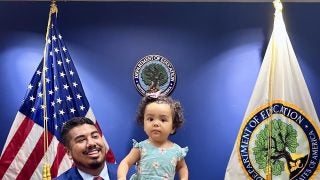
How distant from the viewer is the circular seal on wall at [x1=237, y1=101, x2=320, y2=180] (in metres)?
2.58

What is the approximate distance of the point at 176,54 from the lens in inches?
115

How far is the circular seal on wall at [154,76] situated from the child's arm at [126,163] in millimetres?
689

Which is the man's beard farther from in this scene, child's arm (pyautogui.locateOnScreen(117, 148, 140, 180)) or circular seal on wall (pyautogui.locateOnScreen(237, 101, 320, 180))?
circular seal on wall (pyautogui.locateOnScreen(237, 101, 320, 180))

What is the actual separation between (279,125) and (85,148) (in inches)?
58.5

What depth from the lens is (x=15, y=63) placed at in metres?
2.90

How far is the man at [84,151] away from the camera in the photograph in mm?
1524

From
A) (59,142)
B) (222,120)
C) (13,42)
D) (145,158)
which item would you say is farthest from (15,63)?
(222,120)

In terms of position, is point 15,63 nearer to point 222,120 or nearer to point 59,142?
point 59,142

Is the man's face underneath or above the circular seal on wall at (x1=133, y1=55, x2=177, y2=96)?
underneath

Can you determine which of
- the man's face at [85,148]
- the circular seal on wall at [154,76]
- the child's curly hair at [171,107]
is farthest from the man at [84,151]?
the circular seal on wall at [154,76]

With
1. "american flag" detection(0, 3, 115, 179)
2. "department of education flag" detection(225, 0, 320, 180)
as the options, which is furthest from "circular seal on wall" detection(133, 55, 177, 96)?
"department of education flag" detection(225, 0, 320, 180)

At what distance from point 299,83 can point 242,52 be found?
46 centimetres

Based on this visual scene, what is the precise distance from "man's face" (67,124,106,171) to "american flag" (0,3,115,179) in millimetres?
1056

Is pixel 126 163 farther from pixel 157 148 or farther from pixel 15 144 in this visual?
pixel 15 144
